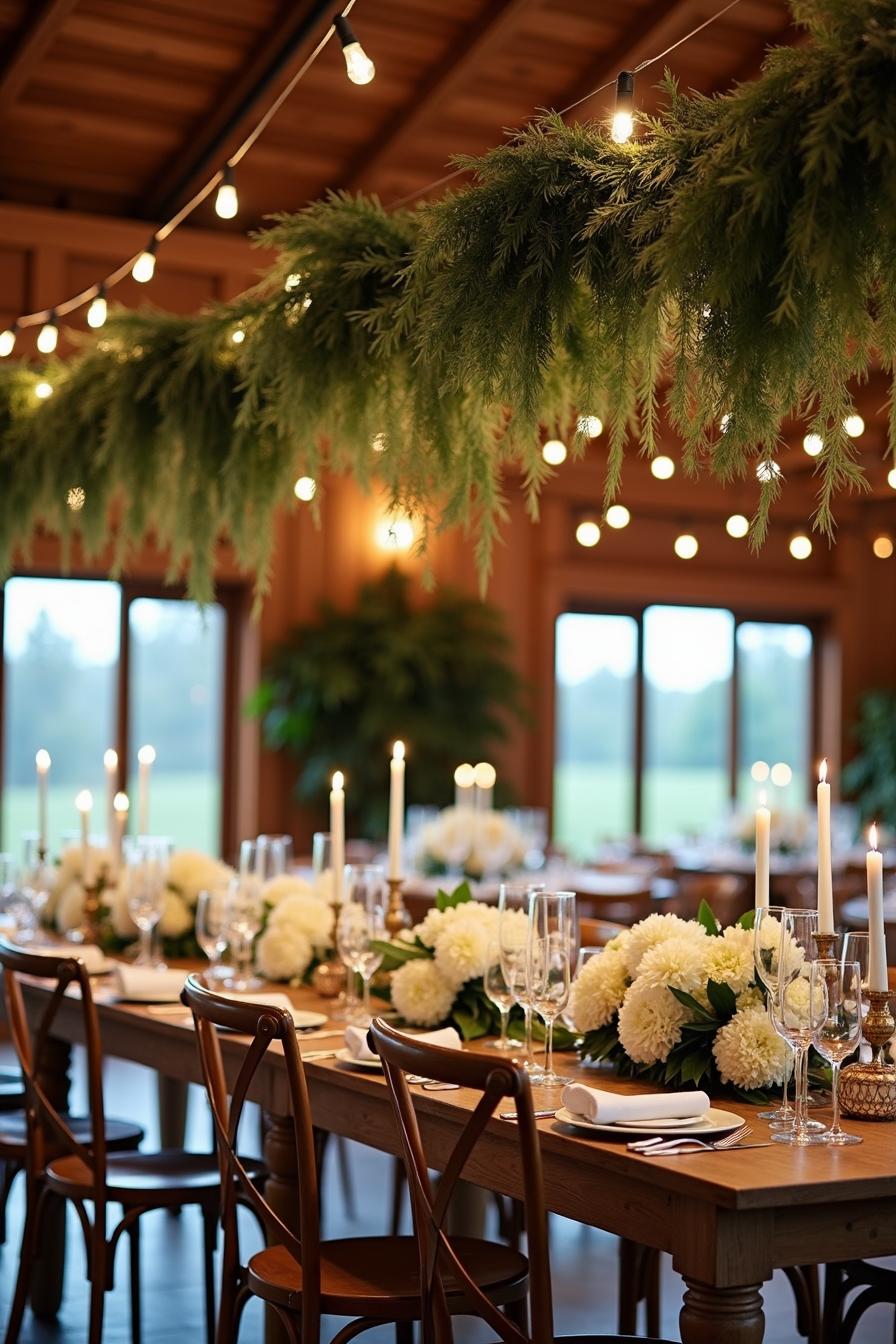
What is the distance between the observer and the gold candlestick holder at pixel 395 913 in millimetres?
3684

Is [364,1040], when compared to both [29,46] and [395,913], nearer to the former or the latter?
[395,913]

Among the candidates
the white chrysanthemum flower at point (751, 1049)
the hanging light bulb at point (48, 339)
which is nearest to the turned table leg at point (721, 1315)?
the white chrysanthemum flower at point (751, 1049)

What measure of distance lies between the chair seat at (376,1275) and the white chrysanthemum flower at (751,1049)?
1.75 ft

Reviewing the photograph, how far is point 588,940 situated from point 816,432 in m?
1.68

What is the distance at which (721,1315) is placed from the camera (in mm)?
2244

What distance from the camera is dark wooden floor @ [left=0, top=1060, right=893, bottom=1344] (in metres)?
4.30

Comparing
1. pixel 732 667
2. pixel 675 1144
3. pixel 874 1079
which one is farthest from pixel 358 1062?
pixel 732 667

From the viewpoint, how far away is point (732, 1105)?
2.79 meters

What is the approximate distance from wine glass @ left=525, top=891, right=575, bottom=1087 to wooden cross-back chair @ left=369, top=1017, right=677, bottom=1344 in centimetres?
32

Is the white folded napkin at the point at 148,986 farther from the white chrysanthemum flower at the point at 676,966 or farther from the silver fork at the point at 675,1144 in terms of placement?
the silver fork at the point at 675,1144

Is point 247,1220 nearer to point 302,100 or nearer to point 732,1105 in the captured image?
point 732,1105

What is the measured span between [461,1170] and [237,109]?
7190 millimetres

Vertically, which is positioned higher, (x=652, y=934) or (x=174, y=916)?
(x=652, y=934)

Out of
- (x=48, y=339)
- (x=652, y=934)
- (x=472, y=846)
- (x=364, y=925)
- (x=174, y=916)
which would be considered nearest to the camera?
(x=652, y=934)
